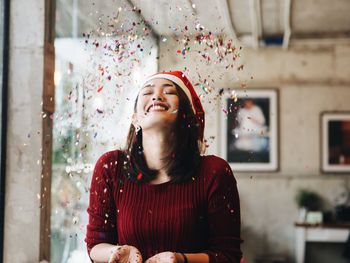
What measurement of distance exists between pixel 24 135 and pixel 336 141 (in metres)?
4.20

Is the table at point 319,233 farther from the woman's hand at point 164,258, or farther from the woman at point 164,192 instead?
the woman's hand at point 164,258

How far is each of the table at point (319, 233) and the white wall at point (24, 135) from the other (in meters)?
3.67

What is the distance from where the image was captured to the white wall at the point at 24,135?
2.74 meters

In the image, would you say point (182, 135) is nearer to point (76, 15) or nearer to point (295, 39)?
point (76, 15)

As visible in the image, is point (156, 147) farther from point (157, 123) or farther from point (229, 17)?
point (229, 17)

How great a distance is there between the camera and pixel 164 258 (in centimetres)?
133

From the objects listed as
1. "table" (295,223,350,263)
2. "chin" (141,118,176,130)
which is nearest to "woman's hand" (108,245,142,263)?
"chin" (141,118,176,130)

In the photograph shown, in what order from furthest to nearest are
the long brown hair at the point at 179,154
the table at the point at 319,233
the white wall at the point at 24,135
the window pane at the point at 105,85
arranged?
the table at the point at 319,233 < the white wall at the point at 24,135 < the window pane at the point at 105,85 < the long brown hair at the point at 179,154

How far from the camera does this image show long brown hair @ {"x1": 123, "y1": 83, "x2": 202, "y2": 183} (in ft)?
4.68

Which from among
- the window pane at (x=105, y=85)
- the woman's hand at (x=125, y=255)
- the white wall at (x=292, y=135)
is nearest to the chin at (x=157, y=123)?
the window pane at (x=105, y=85)

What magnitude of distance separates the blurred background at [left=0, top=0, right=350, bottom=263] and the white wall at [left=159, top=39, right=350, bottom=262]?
0.01 m

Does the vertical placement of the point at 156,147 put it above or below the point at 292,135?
below

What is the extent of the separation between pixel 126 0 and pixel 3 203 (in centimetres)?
137

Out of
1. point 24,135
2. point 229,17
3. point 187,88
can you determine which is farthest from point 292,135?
point 187,88
